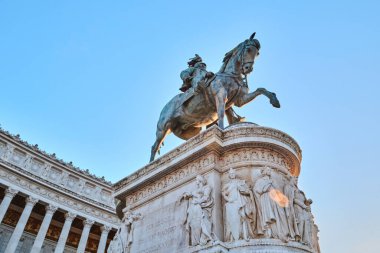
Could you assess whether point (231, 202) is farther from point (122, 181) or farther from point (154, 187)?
point (122, 181)

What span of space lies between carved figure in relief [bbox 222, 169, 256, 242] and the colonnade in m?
31.9

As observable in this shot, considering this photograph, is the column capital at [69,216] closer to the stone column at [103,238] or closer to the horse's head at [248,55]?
the stone column at [103,238]

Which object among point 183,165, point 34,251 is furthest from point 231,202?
point 34,251

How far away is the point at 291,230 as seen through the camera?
262 inches

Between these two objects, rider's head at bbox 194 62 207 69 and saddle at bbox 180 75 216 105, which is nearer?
saddle at bbox 180 75 216 105

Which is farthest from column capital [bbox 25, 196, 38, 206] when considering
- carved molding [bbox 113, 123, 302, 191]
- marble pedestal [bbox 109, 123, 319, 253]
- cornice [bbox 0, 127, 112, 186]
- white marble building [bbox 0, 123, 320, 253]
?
carved molding [bbox 113, 123, 302, 191]

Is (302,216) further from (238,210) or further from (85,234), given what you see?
(85,234)

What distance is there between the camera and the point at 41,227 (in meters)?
35.4

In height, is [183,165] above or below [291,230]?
above

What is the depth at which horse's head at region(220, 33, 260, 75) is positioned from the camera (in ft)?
31.6

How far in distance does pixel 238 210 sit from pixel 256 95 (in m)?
4.29

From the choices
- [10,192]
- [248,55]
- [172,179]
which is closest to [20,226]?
[10,192]

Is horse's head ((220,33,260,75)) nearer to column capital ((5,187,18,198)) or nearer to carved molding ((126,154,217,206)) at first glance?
carved molding ((126,154,217,206))

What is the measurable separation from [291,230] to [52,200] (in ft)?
118
